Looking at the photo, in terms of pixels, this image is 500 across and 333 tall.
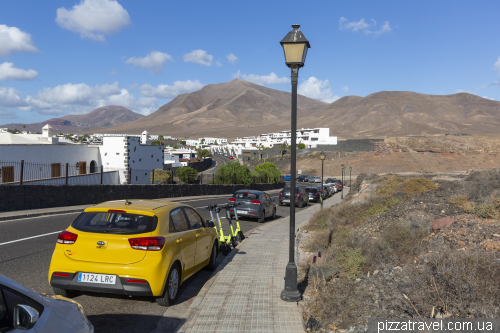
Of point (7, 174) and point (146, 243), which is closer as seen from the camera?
point (146, 243)

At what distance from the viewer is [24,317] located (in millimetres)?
2500

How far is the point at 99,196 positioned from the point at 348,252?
1684 cm

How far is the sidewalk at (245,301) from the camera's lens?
17.2 feet

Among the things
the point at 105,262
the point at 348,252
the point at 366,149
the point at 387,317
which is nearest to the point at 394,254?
the point at 348,252

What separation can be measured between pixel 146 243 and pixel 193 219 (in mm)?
2073

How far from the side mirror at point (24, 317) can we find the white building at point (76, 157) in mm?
25107

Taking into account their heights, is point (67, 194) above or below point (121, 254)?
below

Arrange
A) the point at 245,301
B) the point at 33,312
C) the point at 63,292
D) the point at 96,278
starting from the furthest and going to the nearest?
the point at 245,301
the point at 63,292
the point at 96,278
the point at 33,312

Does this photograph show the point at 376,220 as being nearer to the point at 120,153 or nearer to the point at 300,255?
the point at 300,255

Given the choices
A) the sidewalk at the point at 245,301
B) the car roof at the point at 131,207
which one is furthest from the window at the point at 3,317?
the car roof at the point at 131,207

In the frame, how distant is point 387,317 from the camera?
4980 millimetres

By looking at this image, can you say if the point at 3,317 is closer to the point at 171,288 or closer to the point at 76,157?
the point at 171,288

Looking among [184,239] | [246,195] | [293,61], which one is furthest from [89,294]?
[246,195]

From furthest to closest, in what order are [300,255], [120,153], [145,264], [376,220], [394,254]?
[120,153], [376,220], [300,255], [394,254], [145,264]
